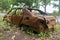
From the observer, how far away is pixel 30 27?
896cm

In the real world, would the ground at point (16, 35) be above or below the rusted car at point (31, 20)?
below

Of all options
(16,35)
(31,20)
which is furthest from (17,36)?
(31,20)

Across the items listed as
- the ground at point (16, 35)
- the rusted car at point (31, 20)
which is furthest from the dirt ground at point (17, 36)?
the rusted car at point (31, 20)

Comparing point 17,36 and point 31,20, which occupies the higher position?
point 31,20

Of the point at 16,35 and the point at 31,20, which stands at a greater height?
the point at 31,20

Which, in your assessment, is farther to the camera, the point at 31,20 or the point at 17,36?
the point at 31,20

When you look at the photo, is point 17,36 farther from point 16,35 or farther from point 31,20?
point 31,20

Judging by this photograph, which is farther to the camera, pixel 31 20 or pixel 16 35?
pixel 31 20

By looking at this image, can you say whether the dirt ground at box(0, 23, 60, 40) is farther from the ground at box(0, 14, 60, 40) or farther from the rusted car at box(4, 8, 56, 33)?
the rusted car at box(4, 8, 56, 33)

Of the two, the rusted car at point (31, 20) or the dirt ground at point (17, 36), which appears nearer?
the dirt ground at point (17, 36)

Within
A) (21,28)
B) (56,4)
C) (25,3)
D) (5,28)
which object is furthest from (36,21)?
(56,4)

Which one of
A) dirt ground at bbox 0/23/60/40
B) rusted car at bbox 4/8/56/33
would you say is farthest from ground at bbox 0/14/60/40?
rusted car at bbox 4/8/56/33

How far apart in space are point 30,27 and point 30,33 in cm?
35

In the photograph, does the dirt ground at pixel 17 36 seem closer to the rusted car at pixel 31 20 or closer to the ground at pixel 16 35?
the ground at pixel 16 35
